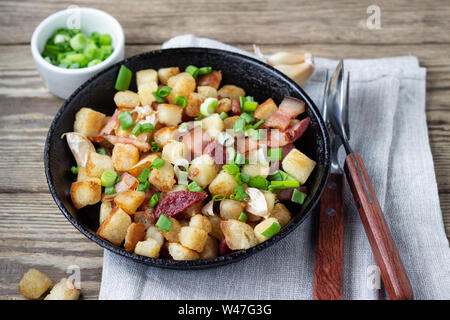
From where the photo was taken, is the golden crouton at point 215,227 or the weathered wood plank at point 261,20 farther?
the weathered wood plank at point 261,20

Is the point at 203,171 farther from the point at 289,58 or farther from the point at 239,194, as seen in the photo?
the point at 289,58

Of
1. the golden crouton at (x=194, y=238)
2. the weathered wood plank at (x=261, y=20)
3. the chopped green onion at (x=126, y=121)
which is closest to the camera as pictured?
the golden crouton at (x=194, y=238)

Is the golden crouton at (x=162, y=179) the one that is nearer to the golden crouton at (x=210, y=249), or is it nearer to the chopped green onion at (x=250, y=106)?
the golden crouton at (x=210, y=249)

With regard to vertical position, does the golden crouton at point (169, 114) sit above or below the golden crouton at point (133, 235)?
above

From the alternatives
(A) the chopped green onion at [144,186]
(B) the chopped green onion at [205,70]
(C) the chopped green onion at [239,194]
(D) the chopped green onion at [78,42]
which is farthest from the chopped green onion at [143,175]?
(D) the chopped green onion at [78,42]

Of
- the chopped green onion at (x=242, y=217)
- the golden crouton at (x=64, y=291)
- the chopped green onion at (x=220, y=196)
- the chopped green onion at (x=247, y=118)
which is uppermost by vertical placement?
the chopped green onion at (x=247, y=118)

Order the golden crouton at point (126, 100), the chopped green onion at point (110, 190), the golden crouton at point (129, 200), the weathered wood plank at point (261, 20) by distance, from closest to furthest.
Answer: the golden crouton at point (129, 200) → the chopped green onion at point (110, 190) → the golden crouton at point (126, 100) → the weathered wood plank at point (261, 20)

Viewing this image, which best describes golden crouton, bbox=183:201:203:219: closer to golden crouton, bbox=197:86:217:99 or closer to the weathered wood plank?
golden crouton, bbox=197:86:217:99
